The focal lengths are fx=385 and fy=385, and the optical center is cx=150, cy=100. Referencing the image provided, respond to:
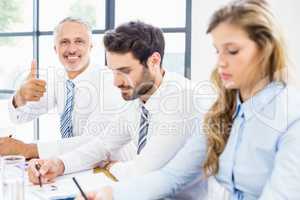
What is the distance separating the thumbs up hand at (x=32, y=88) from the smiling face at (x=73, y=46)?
21cm

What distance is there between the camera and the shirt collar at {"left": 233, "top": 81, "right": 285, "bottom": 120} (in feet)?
3.70

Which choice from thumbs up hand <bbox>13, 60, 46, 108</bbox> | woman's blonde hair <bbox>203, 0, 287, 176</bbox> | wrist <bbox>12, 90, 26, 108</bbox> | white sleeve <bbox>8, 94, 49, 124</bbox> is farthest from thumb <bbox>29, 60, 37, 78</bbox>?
woman's blonde hair <bbox>203, 0, 287, 176</bbox>

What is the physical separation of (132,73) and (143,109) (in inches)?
6.7

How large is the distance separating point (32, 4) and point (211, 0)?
2440mm

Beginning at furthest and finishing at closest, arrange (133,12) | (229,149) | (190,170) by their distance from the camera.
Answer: (133,12)
(190,170)
(229,149)

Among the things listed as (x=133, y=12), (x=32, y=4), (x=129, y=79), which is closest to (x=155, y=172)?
(x=129, y=79)

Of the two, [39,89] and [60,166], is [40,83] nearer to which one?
[39,89]

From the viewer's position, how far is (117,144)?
1.91m

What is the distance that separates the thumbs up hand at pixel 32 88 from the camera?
2.18m

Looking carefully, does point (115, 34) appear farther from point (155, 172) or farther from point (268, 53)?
point (268, 53)

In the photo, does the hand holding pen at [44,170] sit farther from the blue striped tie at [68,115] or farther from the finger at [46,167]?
the blue striped tie at [68,115]

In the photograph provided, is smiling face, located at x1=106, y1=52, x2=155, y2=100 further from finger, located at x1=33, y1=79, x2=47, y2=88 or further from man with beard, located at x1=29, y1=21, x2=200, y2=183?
finger, located at x1=33, y1=79, x2=47, y2=88

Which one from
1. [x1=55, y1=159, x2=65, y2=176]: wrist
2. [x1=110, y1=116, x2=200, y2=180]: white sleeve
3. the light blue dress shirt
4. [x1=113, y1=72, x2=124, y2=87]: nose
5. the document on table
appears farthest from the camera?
[x1=113, y1=72, x2=124, y2=87]: nose

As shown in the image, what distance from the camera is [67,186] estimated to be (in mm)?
1483
